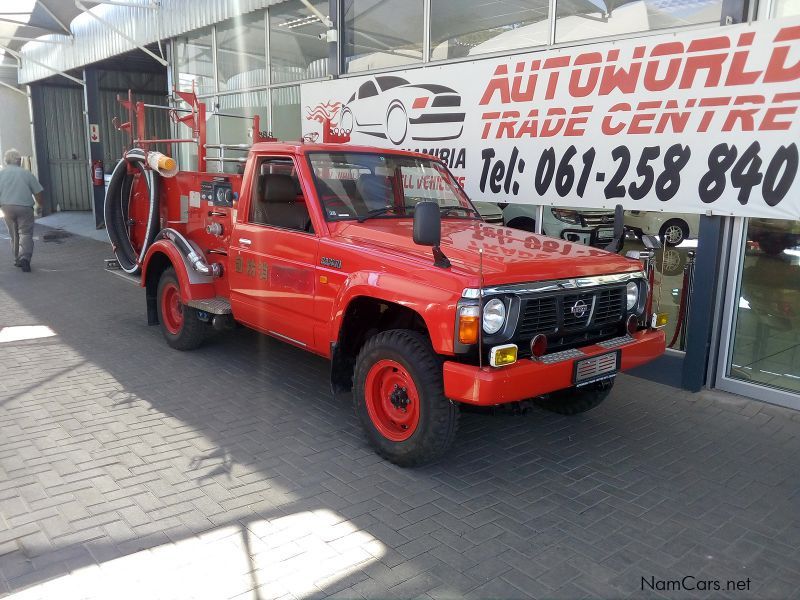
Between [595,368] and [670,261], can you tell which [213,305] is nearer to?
[595,368]

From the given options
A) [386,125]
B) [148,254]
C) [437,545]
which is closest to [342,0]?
[386,125]

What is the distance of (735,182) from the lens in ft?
17.5

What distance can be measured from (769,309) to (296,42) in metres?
8.16

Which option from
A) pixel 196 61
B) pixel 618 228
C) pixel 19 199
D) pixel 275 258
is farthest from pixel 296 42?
pixel 618 228

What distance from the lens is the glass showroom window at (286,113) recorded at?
10438mm

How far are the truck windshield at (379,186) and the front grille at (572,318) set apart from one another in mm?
1551

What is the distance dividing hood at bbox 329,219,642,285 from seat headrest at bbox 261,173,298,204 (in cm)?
61

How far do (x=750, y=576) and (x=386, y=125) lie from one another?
6745mm

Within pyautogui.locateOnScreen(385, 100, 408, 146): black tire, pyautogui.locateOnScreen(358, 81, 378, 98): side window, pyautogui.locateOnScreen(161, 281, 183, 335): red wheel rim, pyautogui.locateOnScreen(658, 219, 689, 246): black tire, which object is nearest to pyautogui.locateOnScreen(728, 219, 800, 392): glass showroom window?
pyautogui.locateOnScreen(658, 219, 689, 246): black tire

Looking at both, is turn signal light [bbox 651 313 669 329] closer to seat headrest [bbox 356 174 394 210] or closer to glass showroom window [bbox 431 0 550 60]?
seat headrest [bbox 356 174 394 210]

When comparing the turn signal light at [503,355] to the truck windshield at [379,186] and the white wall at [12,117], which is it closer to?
the truck windshield at [379,186]

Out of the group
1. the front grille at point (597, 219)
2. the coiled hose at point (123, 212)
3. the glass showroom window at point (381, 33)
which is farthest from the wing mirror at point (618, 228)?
the coiled hose at point (123, 212)

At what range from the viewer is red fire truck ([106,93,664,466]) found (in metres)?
3.71

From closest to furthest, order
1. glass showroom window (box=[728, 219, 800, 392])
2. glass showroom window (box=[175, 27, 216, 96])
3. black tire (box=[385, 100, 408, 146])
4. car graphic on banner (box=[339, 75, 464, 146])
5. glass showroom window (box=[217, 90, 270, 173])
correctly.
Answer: glass showroom window (box=[728, 219, 800, 392]), car graphic on banner (box=[339, 75, 464, 146]), black tire (box=[385, 100, 408, 146]), glass showroom window (box=[217, 90, 270, 173]), glass showroom window (box=[175, 27, 216, 96])
